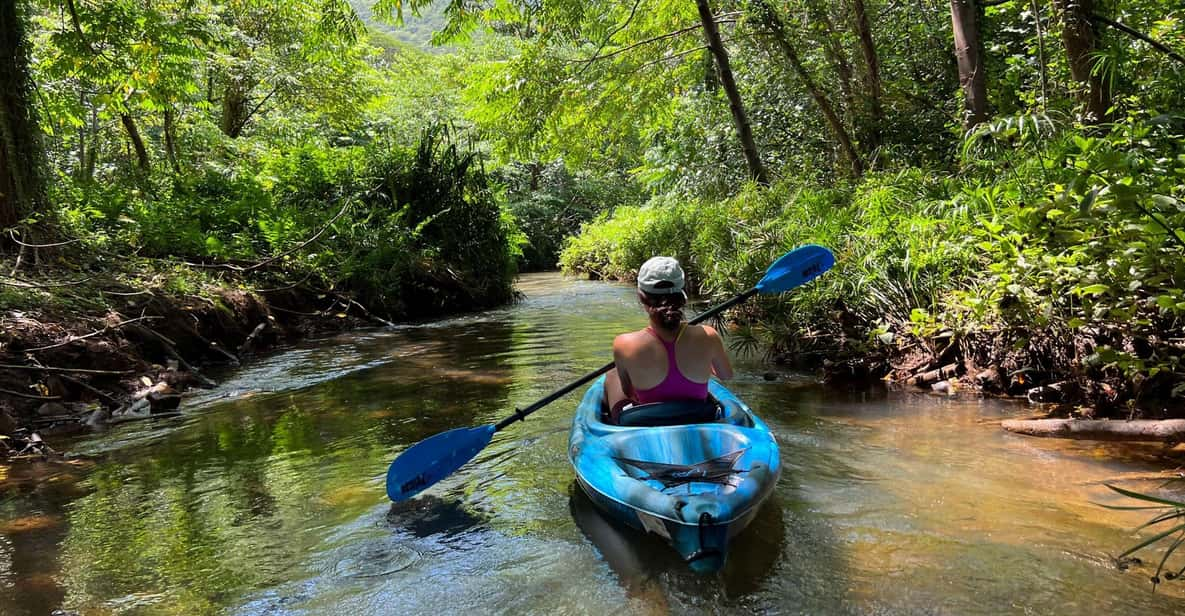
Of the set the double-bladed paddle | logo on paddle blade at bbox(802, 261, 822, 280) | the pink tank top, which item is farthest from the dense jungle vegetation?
the double-bladed paddle

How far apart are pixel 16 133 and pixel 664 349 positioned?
679 centimetres

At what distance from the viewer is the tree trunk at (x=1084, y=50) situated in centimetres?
491

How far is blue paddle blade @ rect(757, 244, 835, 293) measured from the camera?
4.56 m

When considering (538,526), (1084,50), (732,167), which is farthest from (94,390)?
(732,167)

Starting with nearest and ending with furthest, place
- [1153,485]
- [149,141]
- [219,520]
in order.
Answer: [1153,485]
[219,520]
[149,141]

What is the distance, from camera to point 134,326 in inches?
256

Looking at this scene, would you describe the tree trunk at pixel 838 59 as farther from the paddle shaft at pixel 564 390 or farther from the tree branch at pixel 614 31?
the paddle shaft at pixel 564 390

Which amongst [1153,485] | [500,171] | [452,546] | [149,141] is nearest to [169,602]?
[452,546]

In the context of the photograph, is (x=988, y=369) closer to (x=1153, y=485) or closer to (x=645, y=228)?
(x=1153, y=485)

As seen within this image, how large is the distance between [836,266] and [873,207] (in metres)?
0.81

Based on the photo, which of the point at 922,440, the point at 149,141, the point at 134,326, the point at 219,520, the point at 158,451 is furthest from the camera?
the point at 149,141

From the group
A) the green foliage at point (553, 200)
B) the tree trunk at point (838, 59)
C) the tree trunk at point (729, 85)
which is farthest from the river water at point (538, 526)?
the green foliage at point (553, 200)

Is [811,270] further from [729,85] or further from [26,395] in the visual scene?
[729,85]

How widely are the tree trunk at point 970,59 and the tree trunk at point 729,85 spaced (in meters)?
4.04
